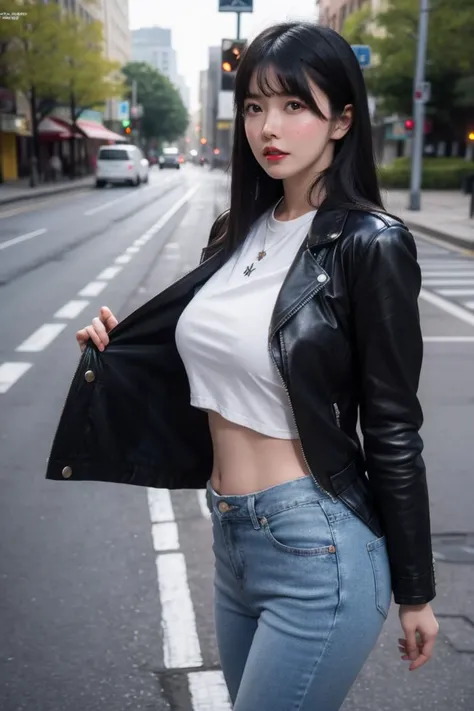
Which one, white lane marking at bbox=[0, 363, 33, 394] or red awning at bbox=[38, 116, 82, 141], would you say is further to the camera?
red awning at bbox=[38, 116, 82, 141]

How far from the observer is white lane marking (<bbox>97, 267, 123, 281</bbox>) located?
1376cm

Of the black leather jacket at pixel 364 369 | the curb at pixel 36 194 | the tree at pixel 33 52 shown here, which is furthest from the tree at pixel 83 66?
the black leather jacket at pixel 364 369

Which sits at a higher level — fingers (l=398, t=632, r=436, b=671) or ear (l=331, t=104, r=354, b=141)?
ear (l=331, t=104, r=354, b=141)

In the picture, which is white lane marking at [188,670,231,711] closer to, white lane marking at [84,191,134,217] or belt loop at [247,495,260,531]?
belt loop at [247,495,260,531]

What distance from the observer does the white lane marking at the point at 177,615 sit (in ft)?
10.7

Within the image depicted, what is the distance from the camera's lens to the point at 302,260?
1743mm

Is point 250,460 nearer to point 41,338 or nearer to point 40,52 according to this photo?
point 41,338

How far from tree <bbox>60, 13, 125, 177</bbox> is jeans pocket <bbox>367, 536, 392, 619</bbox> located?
4663cm

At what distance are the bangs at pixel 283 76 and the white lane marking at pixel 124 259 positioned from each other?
14.1 metres

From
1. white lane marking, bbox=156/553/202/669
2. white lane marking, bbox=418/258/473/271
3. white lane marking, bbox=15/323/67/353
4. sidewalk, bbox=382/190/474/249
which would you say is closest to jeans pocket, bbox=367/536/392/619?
white lane marking, bbox=156/553/202/669

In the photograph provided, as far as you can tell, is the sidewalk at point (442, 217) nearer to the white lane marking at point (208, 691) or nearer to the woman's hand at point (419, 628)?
the white lane marking at point (208, 691)

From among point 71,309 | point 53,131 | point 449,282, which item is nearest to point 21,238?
point 71,309

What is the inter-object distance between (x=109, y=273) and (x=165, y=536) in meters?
10.1

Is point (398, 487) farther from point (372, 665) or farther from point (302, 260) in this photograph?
point (372, 665)
